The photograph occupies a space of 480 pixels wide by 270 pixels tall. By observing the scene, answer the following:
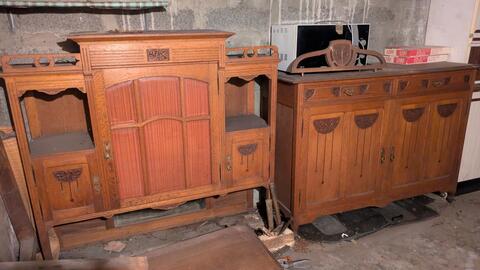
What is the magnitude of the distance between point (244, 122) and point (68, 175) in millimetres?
1040

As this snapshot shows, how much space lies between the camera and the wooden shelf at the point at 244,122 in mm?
2128

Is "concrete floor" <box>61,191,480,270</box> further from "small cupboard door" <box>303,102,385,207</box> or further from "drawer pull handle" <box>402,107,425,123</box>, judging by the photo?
"drawer pull handle" <box>402,107,425,123</box>

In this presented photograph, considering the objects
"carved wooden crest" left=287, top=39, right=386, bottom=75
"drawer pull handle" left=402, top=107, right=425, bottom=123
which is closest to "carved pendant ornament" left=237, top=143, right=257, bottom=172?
"carved wooden crest" left=287, top=39, right=386, bottom=75

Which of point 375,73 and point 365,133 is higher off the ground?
point 375,73

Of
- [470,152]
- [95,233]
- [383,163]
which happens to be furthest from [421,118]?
[95,233]

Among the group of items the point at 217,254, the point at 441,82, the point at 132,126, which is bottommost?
the point at 217,254

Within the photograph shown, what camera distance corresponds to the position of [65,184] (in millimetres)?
1797

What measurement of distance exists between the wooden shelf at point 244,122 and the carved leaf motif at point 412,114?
95cm

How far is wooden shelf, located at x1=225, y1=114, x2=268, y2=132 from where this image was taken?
2.13m

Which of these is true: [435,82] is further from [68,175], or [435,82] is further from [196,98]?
[68,175]

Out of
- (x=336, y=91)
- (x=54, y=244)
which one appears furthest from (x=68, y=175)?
(x=336, y=91)

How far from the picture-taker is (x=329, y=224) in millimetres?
2482

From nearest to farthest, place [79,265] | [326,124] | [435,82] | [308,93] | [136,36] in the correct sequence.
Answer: [79,265], [136,36], [308,93], [326,124], [435,82]

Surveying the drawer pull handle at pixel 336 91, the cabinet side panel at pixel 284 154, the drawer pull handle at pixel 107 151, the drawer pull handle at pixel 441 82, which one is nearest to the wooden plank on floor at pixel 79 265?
the drawer pull handle at pixel 107 151
